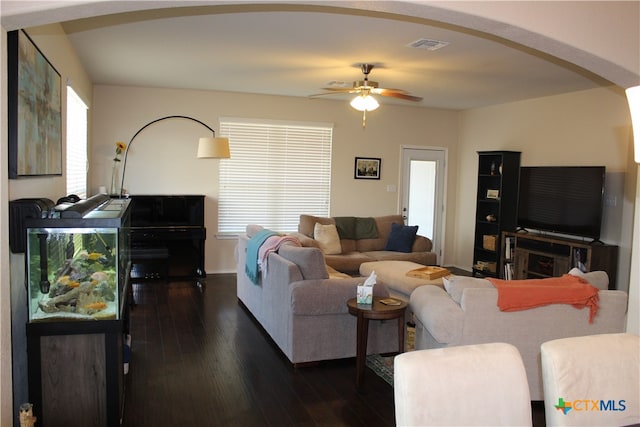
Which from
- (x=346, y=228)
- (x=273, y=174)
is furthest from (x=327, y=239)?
(x=273, y=174)

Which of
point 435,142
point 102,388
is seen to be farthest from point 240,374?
point 435,142

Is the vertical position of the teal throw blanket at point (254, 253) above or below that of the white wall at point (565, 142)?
below

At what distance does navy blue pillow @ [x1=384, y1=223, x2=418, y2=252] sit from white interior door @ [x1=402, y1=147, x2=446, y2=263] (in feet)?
4.35

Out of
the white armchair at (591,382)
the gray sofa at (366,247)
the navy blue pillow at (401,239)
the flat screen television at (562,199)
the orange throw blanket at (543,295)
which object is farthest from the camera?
the navy blue pillow at (401,239)

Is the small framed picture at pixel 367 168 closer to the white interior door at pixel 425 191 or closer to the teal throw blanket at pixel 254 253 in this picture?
the white interior door at pixel 425 191

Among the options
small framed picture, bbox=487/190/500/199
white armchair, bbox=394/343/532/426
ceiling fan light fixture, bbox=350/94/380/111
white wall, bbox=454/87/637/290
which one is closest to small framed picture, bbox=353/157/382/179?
white wall, bbox=454/87/637/290

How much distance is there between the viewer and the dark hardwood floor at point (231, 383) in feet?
10.4

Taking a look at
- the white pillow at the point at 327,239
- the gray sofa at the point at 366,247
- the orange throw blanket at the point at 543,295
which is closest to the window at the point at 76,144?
the gray sofa at the point at 366,247

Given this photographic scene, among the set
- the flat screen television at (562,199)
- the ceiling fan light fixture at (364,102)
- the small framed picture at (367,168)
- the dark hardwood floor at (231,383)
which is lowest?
the dark hardwood floor at (231,383)

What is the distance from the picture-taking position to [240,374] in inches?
151

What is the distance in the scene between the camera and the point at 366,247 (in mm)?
7387

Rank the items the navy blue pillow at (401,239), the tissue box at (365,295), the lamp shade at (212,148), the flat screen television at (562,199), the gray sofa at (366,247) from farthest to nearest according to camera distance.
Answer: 1. the navy blue pillow at (401,239)
2. the gray sofa at (366,247)
3. the lamp shade at (212,148)
4. the flat screen television at (562,199)
5. the tissue box at (365,295)

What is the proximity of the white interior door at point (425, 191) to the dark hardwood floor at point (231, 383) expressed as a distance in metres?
4.27

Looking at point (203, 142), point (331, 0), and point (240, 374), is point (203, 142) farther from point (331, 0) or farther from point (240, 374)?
point (331, 0)
